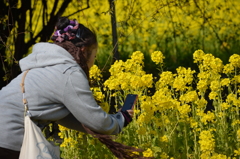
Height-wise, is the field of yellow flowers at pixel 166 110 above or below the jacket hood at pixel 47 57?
below

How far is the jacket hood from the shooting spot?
99.7 inches

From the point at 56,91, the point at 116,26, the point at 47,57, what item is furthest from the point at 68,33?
the point at 116,26

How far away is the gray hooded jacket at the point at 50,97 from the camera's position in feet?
8.08

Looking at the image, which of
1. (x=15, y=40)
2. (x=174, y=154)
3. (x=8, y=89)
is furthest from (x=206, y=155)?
(x=15, y=40)

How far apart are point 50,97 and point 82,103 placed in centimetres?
15

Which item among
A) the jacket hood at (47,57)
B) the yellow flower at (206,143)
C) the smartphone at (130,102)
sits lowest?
the yellow flower at (206,143)

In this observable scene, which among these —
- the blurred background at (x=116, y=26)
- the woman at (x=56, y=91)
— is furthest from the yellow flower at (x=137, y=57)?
the woman at (x=56, y=91)

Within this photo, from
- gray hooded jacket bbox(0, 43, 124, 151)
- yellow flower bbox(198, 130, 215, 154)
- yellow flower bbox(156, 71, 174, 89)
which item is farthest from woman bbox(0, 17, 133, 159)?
yellow flower bbox(156, 71, 174, 89)

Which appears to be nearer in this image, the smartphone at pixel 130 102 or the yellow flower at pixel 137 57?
the smartphone at pixel 130 102

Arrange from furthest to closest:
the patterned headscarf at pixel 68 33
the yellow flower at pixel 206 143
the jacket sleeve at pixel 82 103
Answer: the yellow flower at pixel 206 143 → the patterned headscarf at pixel 68 33 → the jacket sleeve at pixel 82 103

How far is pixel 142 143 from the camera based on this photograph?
358 cm

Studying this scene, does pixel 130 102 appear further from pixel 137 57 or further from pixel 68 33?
pixel 137 57

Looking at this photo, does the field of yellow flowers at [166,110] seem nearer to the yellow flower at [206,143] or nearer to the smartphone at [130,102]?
the yellow flower at [206,143]

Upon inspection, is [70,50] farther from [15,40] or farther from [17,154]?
[15,40]
